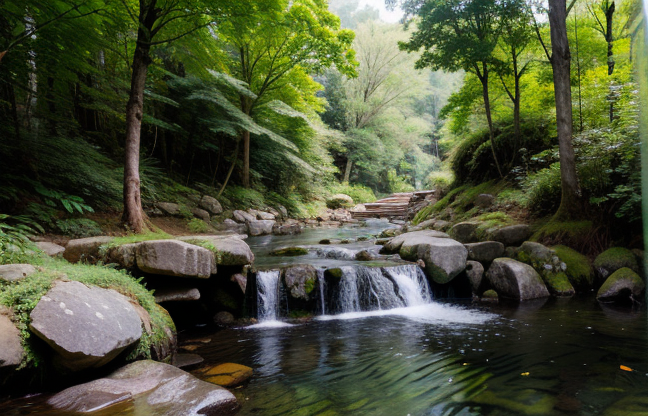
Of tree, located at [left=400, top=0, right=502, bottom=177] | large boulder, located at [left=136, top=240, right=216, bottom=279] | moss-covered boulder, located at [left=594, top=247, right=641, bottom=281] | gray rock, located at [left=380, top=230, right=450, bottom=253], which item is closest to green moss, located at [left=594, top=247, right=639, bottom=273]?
moss-covered boulder, located at [left=594, top=247, right=641, bottom=281]

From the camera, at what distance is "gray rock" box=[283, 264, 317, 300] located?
17.7ft

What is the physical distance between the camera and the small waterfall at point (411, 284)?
588cm

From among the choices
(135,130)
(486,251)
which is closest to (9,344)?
(135,130)

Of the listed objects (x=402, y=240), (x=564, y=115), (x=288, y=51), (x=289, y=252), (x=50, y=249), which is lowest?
(x=289, y=252)

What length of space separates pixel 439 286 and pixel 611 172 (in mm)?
3680

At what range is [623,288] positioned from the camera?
5.15m

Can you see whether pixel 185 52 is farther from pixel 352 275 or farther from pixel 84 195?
pixel 352 275

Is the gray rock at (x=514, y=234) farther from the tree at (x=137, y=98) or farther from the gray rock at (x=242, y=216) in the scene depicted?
the gray rock at (x=242, y=216)

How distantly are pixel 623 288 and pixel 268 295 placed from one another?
5.52 metres

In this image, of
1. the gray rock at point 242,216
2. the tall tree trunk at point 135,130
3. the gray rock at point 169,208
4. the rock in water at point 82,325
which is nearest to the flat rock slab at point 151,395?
the rock in water at point 82,325

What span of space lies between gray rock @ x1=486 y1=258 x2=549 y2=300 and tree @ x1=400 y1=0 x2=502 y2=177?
5087 mm

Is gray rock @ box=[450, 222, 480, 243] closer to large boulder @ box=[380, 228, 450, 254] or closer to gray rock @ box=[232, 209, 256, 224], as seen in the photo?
large boulder @ box=[380, 228, 450, 254]

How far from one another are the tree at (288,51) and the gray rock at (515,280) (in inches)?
297

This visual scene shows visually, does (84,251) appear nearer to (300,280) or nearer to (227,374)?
(227,374)
